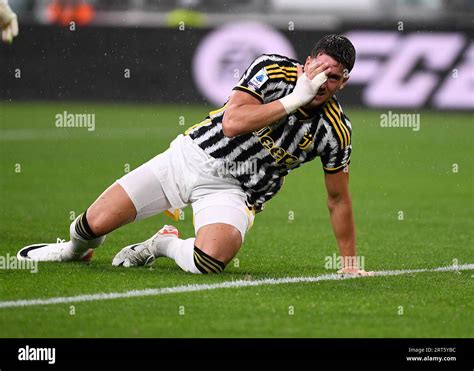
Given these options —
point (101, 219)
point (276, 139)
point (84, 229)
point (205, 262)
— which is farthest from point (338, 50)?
point (84, 229)

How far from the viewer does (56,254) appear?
814 centimetres

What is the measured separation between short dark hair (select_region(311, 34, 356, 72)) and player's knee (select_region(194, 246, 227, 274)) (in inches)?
60.4

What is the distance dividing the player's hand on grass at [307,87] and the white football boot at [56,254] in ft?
6.61

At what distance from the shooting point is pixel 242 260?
859cm

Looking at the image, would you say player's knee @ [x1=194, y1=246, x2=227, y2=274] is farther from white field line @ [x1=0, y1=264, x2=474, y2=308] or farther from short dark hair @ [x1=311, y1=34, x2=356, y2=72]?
short dark hair @ [x1=311, y1=34, x2=356, y2=72]

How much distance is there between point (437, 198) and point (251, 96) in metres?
5.94

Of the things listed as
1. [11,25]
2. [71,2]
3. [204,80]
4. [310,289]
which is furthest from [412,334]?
[71,2]

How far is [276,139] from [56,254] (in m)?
1.87

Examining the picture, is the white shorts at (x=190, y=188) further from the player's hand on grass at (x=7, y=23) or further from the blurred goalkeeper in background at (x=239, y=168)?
the player's hand on grass at (x=7, y=23)

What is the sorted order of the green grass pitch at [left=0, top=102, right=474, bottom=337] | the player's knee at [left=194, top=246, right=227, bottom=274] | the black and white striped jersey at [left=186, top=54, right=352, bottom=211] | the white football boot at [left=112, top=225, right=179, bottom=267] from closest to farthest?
the green grass pitch at [left=0, top=102, right=474, bottom=337]
the black and white striped jersey at [left=186, top=54, right=352, bottom=211]
the player's knee at [left=194, top=246, right=227, bottom=274]
the white football boot at [left=112, top=225, right=179, bottom=267]

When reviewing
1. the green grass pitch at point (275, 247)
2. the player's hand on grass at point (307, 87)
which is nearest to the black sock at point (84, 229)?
the green grass pitch at point (275, 247)

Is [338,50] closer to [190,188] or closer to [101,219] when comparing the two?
[190,188]

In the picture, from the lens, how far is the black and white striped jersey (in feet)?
24.4

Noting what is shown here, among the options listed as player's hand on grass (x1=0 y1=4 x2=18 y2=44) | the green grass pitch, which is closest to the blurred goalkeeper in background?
the green grass pitch
